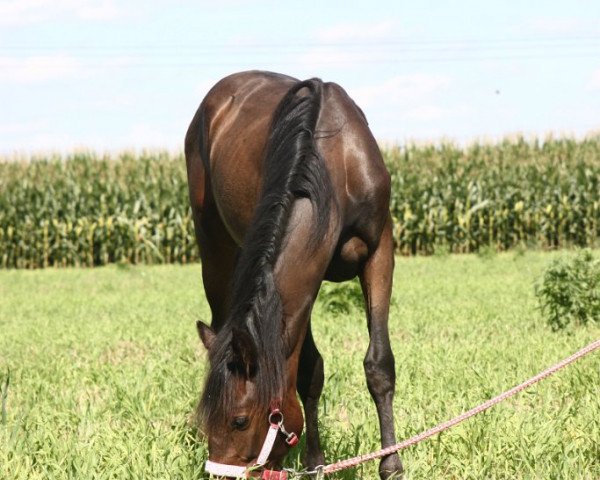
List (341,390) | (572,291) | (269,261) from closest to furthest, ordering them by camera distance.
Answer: (269,261), (341,390), (572,291)

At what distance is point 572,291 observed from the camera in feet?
29.7

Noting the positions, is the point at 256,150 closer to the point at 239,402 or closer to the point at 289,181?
the point at 289,181

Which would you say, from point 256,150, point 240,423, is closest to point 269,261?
point 240,423

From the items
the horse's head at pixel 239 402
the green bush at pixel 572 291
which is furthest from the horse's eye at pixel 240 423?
the green bush at pixel 572 291

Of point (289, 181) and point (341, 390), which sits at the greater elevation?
point (289, 181)

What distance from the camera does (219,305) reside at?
6.21 m

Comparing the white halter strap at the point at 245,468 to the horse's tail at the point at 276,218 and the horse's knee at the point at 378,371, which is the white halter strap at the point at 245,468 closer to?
the horse's tail at the point at 276,218

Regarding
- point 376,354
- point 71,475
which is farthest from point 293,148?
point 71,475

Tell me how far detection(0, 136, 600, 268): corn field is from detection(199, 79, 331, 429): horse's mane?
1929cm

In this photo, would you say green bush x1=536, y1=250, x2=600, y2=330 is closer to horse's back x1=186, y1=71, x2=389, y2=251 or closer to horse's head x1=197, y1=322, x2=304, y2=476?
horse's back x1=186, y1=71, x2=389, y2=251

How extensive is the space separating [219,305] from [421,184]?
18.2 m

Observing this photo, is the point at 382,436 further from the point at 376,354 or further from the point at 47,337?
the point at 47,337

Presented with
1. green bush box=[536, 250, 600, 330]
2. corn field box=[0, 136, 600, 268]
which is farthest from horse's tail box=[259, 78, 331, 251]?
corn field box=[0, 136, 600, 268]

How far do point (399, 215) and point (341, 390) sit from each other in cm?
1788
